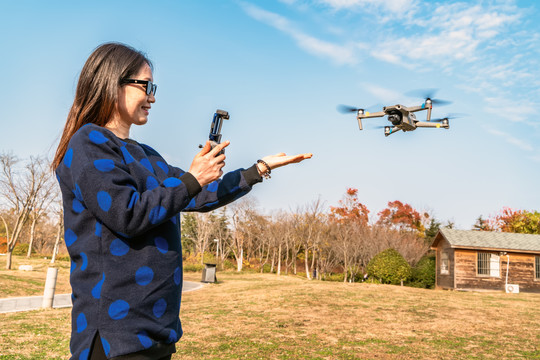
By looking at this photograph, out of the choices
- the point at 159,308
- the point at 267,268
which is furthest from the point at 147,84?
the point at 267,268

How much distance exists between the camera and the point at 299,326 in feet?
29.7

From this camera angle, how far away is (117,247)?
4.52ft

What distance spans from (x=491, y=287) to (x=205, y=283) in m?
15.8

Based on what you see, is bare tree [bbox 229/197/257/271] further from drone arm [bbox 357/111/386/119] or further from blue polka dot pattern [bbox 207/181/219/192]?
blue polka dot pattern [bbox 207/181/219/192]

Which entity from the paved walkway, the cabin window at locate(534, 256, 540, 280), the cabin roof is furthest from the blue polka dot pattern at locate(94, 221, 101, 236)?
the cabin window at locate(534, 256, 540, 280)

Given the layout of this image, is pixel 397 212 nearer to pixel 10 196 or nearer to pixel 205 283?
pixel 205 283

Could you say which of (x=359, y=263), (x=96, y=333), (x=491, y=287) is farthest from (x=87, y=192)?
(x=359, y=263)

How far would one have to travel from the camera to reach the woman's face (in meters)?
1.65

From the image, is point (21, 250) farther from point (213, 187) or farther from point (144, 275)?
point (144, 275)

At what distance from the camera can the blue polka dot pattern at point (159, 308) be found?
140cm

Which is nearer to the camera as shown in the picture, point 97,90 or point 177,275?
point 177,275

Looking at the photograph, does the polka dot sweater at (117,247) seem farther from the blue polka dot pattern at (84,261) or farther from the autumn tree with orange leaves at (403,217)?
the autumn tree with orange leaves at (403,217)

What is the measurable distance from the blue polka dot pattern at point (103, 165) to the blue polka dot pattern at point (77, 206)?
6.5 inches

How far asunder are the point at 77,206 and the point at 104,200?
0.19m
